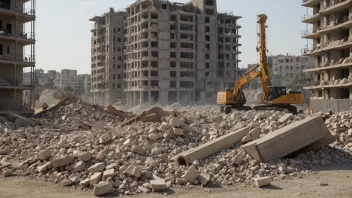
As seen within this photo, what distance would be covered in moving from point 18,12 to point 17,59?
4.21 m

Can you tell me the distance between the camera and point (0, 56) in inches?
1272

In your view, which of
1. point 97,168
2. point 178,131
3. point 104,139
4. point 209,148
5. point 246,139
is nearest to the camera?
point 97,168

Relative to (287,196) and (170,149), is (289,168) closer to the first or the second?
(287,196)

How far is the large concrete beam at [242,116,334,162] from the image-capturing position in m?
11.8

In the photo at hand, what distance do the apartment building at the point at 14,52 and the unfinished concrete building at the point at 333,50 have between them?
2763cm

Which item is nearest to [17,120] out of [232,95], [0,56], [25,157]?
[0,56]

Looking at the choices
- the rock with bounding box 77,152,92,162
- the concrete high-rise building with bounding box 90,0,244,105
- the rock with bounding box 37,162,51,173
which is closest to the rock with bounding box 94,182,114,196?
the rock with bounding box 77,152,92,162

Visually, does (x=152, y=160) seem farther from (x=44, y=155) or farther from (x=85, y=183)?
(x=44, y=155)

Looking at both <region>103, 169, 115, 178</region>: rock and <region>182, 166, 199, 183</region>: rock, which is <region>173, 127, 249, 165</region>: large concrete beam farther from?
<region>103, 169, 115, 178</region>: rock

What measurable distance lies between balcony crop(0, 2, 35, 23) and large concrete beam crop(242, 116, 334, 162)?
28.2 meters

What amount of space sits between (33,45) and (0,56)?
3823 mm

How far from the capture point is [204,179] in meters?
10.6

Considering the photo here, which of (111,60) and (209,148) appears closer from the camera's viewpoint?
(209,148)

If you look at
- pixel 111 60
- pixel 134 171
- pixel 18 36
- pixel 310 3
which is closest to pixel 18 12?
pixel 18 36
